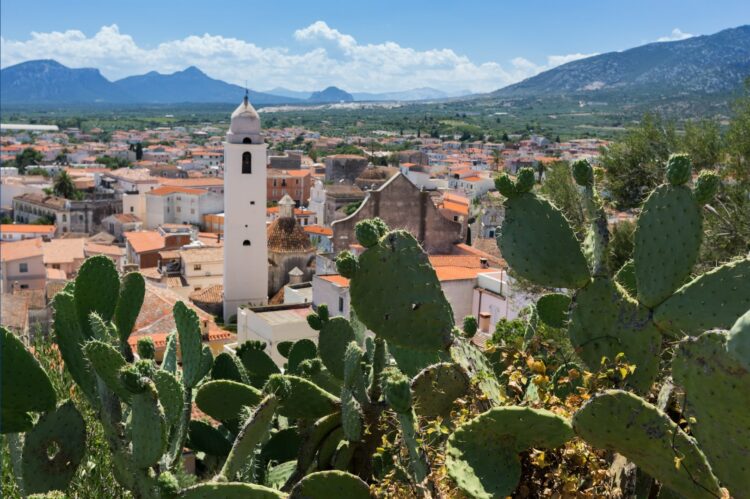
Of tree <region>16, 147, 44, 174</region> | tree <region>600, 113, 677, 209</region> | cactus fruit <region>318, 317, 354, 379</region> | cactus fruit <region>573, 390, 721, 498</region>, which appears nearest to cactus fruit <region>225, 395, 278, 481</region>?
cactus fruit <region>573, 390, 721, 498</region>

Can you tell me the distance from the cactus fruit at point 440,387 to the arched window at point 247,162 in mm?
21156

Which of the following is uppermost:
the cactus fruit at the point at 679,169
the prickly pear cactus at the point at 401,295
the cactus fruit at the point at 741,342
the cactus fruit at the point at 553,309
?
the cactus fruit at the point at 679,169

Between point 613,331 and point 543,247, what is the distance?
431 millimetres

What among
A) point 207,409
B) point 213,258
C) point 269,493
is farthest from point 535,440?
point 213,258

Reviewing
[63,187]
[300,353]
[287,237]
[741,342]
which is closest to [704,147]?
[300,353]

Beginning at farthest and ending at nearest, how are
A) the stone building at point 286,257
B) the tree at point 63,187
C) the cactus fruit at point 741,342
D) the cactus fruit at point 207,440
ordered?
1. the tree at point 63,187
2. the stone building at point 286,257
3. the cactus fruit at point 207,440
4. the cactus fruit at point 741,342

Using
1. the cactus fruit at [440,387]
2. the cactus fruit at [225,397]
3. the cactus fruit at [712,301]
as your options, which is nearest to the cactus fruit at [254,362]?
the cactus fruit at [225,397]

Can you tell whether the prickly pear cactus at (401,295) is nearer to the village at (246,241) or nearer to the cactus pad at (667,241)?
the village at (246,241)

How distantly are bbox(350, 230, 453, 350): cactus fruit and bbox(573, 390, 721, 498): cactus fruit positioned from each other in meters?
0.97

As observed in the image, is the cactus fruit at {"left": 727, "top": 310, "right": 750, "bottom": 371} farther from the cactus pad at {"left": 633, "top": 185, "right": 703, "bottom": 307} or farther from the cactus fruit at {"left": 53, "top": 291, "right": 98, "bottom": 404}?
the cactus fruit at {"left": 53, "top": 291, "right": 98, "bottom": 404}

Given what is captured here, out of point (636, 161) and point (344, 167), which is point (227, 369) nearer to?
point (636, 161)

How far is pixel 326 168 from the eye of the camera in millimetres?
69625

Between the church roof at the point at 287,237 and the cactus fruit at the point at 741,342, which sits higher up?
the cactus fruit at the point at 741,342

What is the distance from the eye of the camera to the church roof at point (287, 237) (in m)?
26.0
